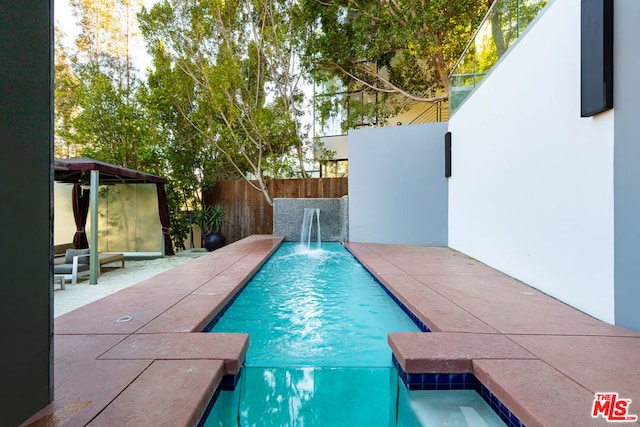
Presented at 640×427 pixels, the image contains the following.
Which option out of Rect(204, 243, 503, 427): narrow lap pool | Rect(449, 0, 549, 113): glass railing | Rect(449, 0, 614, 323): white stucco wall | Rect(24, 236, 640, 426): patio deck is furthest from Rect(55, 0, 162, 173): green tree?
Rect(449, 0, 614, 323): white stucco wall

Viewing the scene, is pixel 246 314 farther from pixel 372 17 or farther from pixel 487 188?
pixel 372 17

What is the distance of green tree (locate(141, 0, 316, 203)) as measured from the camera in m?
10.3

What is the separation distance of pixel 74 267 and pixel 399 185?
22.6 ft

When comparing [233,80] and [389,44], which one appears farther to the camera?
[233,80]

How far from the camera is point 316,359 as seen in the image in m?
2.61

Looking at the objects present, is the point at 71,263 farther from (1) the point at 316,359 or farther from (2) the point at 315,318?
(1) the point at 316,359

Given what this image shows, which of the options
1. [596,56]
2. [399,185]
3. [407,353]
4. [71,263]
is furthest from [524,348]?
[71,263]

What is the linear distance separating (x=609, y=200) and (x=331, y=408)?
2.83 m

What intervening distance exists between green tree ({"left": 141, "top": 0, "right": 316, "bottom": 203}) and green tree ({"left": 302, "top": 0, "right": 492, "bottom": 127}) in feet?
3.58

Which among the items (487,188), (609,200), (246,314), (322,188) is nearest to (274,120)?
(322,188)

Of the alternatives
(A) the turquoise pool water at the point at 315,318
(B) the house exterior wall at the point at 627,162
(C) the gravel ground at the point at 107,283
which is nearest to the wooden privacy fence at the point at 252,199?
(C) the gravel ground at the point at 107,283

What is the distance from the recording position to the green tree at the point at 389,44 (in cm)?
869

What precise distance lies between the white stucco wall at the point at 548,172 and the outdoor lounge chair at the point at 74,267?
6.79 m

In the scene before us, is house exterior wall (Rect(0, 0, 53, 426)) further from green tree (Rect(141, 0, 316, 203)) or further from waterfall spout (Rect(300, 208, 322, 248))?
green tree (Rect(141, 0, 316, 203))
